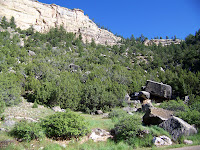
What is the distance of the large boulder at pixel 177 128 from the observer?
745 centimetres

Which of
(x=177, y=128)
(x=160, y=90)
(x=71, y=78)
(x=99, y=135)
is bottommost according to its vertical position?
(x=99, y=135)

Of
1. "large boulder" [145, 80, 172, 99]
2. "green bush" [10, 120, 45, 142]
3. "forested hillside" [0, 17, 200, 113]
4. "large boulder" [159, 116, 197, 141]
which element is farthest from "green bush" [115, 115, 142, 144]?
"large boulder" [145, 80, 172, 99]

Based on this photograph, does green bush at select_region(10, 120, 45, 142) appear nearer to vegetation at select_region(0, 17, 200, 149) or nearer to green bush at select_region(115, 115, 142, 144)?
vegetation at select_region(0, 17, 200, 149)

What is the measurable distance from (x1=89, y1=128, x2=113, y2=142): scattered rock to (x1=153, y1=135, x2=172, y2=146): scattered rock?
2.46m

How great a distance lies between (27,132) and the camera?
6738 mm

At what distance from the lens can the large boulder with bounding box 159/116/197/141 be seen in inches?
293

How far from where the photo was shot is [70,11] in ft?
229

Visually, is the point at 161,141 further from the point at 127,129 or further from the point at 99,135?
the point at 99,135

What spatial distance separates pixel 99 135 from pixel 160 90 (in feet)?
53.2

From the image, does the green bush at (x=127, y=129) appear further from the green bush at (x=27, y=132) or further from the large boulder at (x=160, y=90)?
the large boulder at (x=160, y=90)

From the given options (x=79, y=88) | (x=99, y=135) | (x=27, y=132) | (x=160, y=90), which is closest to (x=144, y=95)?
(x=160, y=90)

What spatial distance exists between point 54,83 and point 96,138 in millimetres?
13671

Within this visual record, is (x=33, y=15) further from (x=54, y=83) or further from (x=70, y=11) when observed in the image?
(x=54, y=83)

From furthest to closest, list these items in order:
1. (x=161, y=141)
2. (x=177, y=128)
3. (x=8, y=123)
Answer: (x=8, y=123) < (x=177, y=128) < (x=161, y=141)
